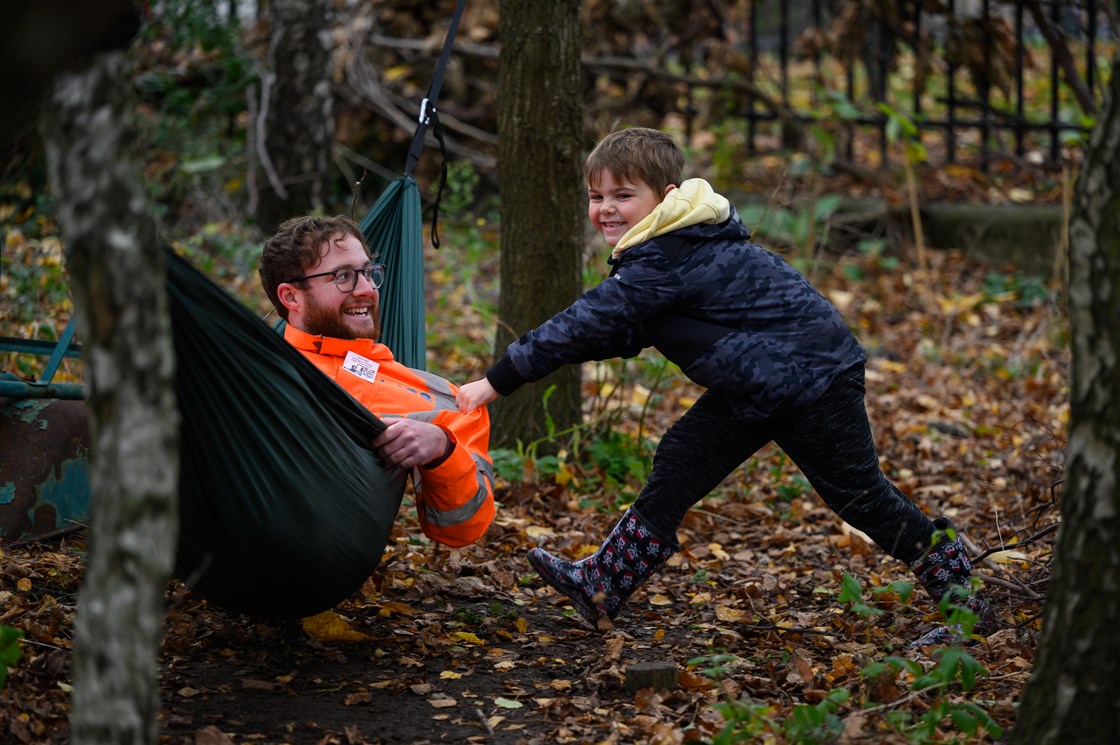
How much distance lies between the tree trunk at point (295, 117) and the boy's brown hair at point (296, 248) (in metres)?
3.55

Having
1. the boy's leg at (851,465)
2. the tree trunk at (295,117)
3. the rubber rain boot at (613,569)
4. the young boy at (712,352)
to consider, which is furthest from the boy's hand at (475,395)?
the tree trunk at (295,117)

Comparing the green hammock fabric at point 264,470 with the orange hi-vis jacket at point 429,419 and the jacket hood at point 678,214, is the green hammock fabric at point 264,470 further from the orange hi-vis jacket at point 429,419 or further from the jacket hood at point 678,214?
the jacket hood at point 678,214

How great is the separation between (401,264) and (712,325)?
3.44 feet

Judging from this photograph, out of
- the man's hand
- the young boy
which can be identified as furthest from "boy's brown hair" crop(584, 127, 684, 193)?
the man's hand

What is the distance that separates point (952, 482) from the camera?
4.49m

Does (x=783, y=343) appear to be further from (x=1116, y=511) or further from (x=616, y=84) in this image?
(x=616, y=84)

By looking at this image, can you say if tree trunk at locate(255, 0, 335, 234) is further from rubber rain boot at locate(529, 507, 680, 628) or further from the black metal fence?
rubber rain boot at locate(529, 507, 680, 628)

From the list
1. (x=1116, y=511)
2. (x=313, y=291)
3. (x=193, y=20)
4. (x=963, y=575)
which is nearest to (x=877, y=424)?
(x=963, y=575)

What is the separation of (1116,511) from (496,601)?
1.85 meters

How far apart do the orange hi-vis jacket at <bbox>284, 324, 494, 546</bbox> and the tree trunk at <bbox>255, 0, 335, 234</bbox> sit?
12.1ft

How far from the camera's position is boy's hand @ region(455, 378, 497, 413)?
9.19ft

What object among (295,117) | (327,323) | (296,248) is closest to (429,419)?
(327,323)

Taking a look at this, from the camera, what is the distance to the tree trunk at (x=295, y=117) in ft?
20.9

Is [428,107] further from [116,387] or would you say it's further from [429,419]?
[116,387]
